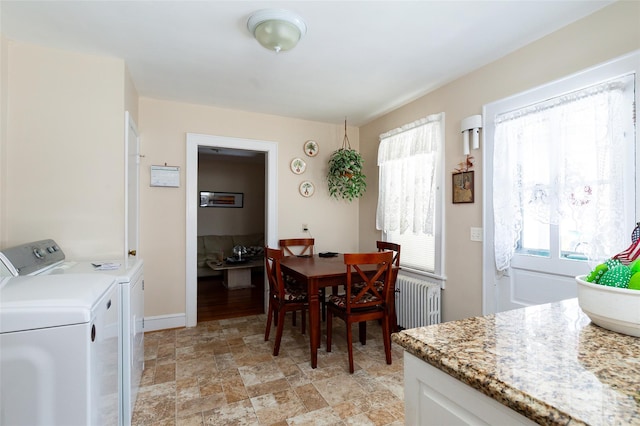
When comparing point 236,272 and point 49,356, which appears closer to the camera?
point 49,356

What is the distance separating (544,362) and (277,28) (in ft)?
6.81

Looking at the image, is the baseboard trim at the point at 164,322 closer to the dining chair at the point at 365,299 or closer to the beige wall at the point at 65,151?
the beige wall at the point at 65,151

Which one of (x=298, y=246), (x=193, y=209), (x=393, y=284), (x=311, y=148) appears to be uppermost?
(x=311, y=148)

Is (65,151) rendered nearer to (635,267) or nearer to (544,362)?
(544,362)

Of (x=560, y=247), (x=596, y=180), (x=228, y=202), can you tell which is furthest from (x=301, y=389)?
(x=228, y=202)

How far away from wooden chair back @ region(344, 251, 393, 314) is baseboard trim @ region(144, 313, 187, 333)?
6.51 ft

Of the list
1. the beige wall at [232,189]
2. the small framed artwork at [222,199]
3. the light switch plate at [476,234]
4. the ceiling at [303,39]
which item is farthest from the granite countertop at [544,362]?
the small framed artwork at [222,199]

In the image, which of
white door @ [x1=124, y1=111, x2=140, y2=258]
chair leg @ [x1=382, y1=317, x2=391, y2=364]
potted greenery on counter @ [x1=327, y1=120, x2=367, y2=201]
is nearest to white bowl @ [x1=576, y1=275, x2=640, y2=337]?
chair leg @ [x1=382, y1=317, x2=391, y2=364]

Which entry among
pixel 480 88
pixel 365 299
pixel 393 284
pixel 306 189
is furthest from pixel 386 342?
pixel 480 88

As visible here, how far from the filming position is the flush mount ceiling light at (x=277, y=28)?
6.06 feet

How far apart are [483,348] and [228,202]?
241 inches

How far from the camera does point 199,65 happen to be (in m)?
2.53

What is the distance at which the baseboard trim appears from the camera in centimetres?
320

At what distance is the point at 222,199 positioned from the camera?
6.34 metres
